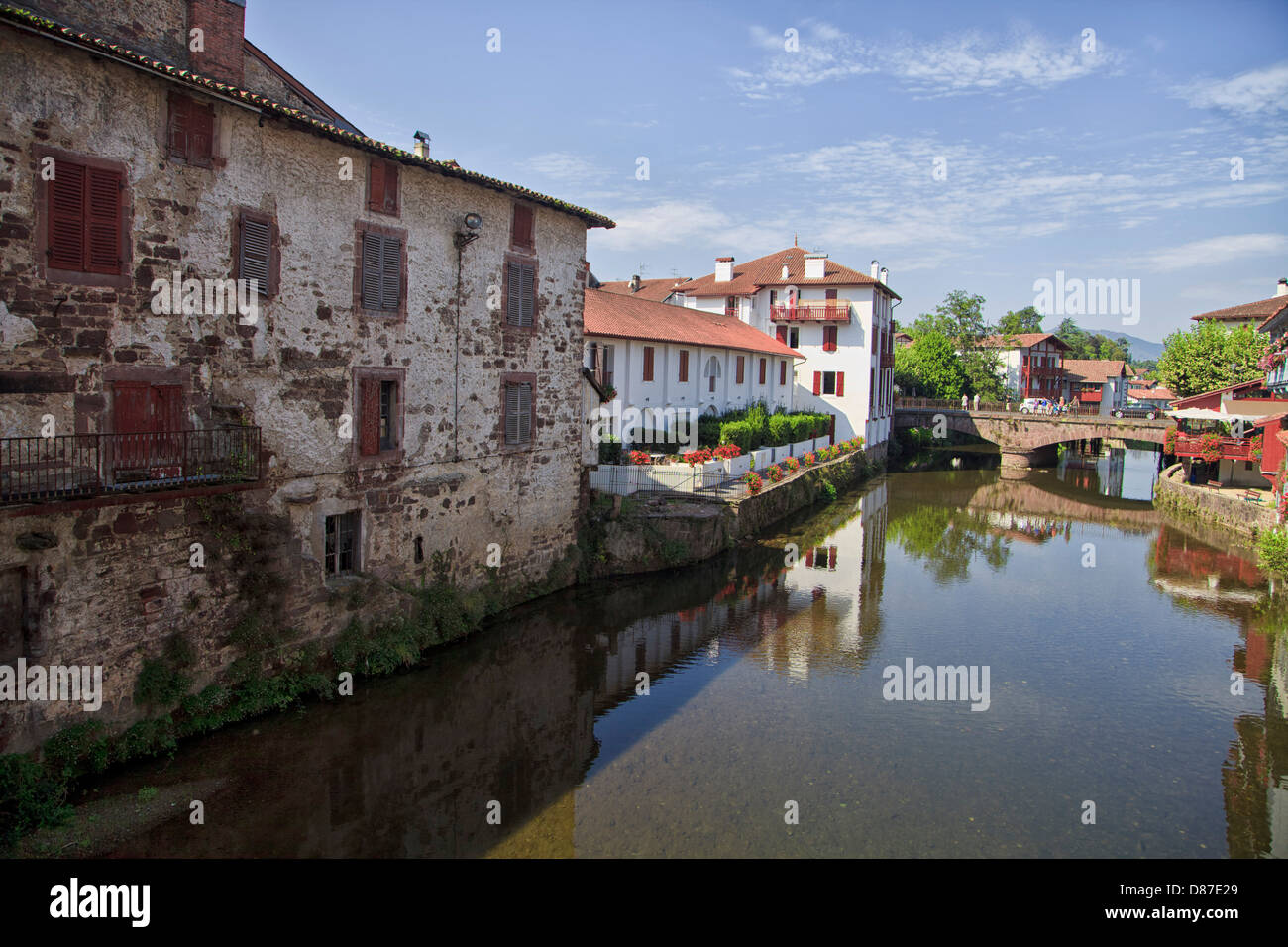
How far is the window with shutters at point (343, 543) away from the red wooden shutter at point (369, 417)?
1108 mm

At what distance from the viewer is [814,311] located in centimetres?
4812

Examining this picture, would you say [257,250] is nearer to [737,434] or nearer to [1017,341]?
[737,434]

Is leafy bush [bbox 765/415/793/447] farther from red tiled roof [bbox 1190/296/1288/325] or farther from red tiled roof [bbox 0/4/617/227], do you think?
red tiled roof [bbox 1190/296/1288/325]

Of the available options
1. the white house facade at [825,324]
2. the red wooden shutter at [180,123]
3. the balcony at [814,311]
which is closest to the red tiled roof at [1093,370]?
the white house facade at [825,324]

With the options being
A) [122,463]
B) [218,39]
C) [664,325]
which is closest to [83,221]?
[122,463]

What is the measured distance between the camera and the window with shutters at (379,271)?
14.0 m

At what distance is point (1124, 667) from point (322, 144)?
650 inches

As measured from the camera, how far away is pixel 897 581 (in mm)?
22953

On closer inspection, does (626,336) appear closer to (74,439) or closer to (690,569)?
(690,569)

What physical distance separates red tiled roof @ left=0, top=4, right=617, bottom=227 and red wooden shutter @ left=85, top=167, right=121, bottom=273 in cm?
136

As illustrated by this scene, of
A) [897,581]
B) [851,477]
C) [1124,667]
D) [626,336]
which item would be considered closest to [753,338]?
[851,477]

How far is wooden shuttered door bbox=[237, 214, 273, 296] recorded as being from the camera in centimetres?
1212

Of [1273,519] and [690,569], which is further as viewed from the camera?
[1273,519]

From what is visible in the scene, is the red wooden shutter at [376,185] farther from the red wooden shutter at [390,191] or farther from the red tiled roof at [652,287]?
the red tiled roof at [652,287]
